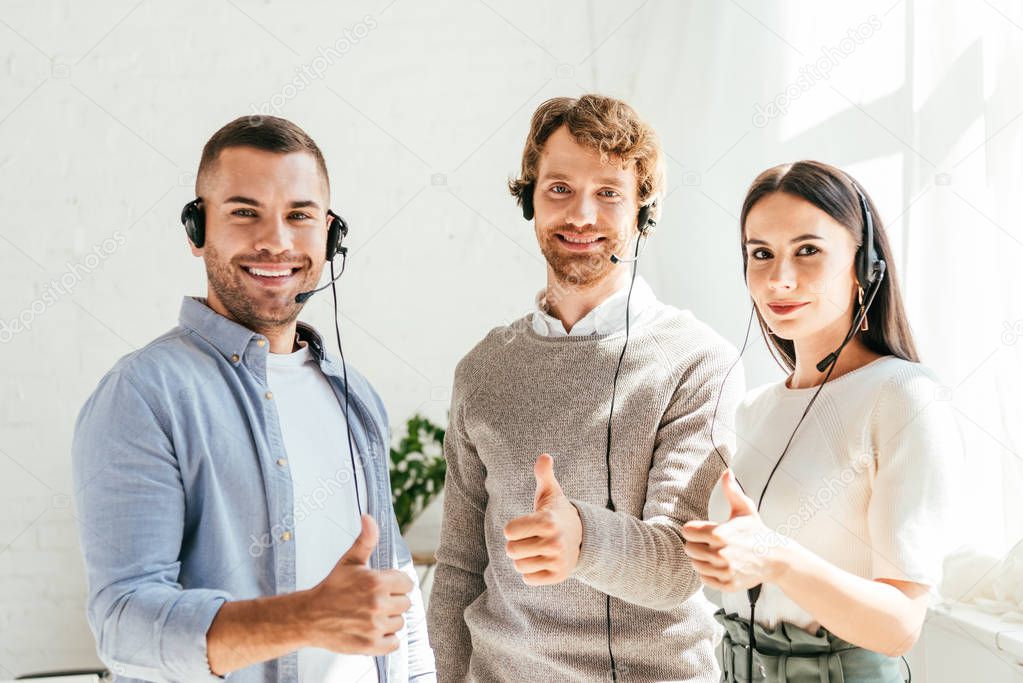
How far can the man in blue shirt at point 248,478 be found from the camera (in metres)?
1.04

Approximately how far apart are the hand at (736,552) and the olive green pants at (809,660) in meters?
0.13

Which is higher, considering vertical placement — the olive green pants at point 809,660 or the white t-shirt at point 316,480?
the white t-shirt at point 316,480

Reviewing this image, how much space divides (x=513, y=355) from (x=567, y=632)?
1.47ft

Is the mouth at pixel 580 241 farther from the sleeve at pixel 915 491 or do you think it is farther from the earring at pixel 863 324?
the sleeve at pixel 915 491

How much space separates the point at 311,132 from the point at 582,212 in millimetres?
1896

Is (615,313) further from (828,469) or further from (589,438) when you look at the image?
(828,469)

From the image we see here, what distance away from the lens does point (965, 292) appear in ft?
5.75

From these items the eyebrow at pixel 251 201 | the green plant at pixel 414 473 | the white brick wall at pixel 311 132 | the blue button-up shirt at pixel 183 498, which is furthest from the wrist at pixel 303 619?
the white brick wall at pixel 311 132

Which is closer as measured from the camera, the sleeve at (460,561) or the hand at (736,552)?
the hand at (736,552)

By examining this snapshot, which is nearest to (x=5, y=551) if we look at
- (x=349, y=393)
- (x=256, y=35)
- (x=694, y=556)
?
(x=256, y=35)

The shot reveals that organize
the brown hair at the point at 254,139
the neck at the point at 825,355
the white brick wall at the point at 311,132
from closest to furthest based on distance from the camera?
the neck at the point at 825,355, the brown hair at the point at 254,139, the white brick wall at the point at 311,132

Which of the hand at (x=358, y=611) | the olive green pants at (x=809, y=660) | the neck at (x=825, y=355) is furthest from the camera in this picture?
the neck at (x=825, y=355)

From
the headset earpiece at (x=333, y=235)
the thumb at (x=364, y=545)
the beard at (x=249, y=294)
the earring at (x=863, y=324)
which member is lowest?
the thumb at (x=364, y=545)

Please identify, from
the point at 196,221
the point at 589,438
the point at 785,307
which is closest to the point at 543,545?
the point at 589,438
